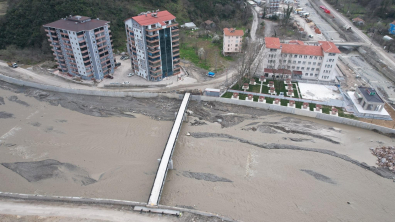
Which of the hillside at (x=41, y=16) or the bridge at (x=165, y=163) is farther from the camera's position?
the hillside at (x=41, y=16)

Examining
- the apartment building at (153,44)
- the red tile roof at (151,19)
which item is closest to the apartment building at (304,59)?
the apartment building at (153,44)

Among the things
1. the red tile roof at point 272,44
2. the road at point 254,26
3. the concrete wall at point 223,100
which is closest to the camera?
the concrete wall at point 223,100

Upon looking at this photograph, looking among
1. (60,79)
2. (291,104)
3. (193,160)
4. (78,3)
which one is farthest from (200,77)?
(78,3)

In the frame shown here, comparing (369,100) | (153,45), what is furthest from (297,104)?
(153,45)

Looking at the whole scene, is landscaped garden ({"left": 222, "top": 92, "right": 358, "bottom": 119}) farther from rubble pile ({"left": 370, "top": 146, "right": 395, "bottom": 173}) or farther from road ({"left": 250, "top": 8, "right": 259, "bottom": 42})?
road ({"left": 250, "top": 8, "right": 259, "bottom": 42})

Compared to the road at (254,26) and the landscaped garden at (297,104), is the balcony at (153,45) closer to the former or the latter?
the landscaped garden at (297,104)

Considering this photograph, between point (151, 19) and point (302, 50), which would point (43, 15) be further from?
point (302, 50)

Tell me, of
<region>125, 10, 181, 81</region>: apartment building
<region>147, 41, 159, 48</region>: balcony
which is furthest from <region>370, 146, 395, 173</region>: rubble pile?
<region>147, 41, 159, 48</region>: balcony
